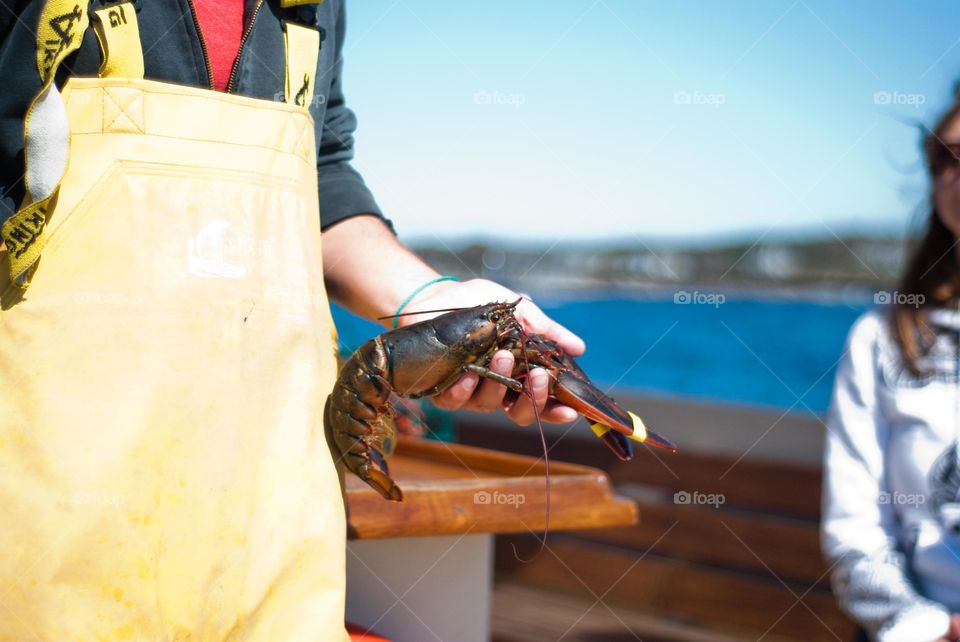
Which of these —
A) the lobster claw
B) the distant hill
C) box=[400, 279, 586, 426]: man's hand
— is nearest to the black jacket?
box=[400, 279, 586, 426]: man's hand

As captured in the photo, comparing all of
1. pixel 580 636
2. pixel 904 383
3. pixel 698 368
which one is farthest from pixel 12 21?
pixel 698 368

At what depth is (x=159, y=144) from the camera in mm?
1146

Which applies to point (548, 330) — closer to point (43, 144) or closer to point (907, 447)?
point (43, 144)

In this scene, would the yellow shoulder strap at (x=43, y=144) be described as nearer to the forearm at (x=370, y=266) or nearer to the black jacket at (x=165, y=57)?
the black jacket at (x=165, y=57)

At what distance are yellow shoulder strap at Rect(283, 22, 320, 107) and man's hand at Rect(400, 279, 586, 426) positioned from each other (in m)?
0.39

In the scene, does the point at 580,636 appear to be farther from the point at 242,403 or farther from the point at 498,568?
the point at 242,403

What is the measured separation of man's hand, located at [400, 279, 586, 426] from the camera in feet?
4.69

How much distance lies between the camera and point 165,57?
1.21m

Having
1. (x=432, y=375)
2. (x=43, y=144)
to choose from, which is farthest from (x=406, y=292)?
(x=43, y=144)

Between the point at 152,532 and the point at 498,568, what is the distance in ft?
13.1

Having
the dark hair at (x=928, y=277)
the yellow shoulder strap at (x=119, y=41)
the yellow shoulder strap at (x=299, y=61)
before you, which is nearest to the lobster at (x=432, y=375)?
the yellow shoulder strap at (x=299, y=61)

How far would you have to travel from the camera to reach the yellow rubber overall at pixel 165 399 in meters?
1.04

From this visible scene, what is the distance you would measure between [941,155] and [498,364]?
153 centimetres

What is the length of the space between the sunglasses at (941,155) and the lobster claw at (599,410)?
4.48 ft
